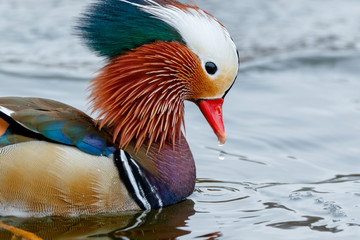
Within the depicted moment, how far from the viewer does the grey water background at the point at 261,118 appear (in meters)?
5.82

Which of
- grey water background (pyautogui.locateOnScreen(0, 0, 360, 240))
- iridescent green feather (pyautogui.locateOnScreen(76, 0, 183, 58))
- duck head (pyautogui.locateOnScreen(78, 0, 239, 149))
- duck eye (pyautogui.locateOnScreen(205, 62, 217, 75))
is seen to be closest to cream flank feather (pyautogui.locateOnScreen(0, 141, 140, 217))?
grey water background (pyautogui.locateOnScreen(0, 0, 360, 240))

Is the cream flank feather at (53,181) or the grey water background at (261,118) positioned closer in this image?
the cream flank feather at (53,181)

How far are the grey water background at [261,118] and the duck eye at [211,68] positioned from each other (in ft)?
3.53

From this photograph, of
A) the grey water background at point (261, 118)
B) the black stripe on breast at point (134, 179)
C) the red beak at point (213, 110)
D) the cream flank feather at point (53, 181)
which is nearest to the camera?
the cream flank feather at point (53, 181)

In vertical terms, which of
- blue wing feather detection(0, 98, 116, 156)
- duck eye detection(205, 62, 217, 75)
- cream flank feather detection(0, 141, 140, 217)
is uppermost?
duck eye detection(205, 62, 217, 75)

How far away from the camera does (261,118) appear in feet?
27.2

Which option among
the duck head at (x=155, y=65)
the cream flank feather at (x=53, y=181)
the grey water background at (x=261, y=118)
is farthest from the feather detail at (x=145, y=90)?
the grey water background at (x=261, y=118)

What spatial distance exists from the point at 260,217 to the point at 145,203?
869 mm

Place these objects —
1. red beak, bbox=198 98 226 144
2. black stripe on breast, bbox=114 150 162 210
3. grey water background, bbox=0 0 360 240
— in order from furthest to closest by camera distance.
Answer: red beak, bbox=198 98 226 144 < grey water background, bbox=0 0 360 240 < black stripe on breast, bbox=114 150 162 210

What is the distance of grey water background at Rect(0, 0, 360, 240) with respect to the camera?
19.1 feet

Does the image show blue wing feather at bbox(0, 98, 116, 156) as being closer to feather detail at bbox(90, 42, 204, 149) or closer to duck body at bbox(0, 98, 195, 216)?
duck body at bbox(0, 98, 195, 216)

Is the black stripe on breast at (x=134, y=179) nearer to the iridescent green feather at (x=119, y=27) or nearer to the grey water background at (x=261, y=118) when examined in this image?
the grey water background at (x=261, y=118)

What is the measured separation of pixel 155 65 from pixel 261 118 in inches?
102

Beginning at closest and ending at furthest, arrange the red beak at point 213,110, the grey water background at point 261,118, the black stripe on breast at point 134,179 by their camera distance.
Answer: the black stripe on breast at point 134,179, the grey water background at point 261,118, the red beak at point 213,110
